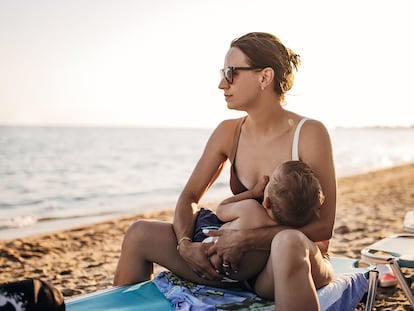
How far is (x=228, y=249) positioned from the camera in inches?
100.0

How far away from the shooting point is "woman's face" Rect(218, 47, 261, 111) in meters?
2.85

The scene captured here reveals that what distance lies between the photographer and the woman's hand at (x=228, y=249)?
2.52m

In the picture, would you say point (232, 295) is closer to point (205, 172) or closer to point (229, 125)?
point (205, 172)

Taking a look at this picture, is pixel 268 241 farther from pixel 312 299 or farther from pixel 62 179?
pixel 62 179

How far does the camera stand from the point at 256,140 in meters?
2.99

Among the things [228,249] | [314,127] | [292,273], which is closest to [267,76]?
[314,127]

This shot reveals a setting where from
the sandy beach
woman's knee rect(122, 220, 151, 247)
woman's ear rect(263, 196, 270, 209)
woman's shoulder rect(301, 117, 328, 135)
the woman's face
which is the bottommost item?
the sandy beach

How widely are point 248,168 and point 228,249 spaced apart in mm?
602

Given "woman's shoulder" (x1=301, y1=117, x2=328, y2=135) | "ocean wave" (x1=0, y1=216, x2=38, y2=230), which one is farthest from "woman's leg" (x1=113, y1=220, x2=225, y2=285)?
"ocean wave" (x1=0, y1=216, x2=38, y2=230)

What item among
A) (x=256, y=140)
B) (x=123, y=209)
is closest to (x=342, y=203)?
(x=123, y=209)

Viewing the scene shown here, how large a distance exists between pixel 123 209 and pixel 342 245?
255 inches

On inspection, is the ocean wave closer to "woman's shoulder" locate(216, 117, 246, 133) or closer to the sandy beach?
the sandy beach

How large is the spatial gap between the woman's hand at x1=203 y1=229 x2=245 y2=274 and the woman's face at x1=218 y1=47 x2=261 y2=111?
0.76 metres

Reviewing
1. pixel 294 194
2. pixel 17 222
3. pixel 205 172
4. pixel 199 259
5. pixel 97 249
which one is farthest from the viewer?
pixel 17 222
